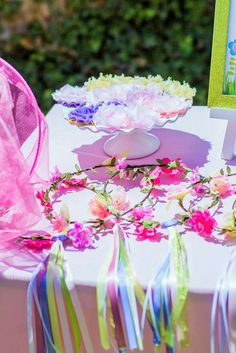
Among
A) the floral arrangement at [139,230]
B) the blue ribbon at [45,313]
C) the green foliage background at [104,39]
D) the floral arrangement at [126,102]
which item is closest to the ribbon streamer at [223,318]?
the floral arrangement at [139,230]

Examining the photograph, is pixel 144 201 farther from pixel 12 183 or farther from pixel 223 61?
A: pixel 223 61

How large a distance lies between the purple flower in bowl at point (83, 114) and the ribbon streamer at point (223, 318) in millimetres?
476

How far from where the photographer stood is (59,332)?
79 cm

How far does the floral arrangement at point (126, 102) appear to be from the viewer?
1.07 metres

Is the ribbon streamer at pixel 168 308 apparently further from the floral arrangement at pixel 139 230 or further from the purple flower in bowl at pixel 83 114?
the purple flower in bowl at pixel 83 114

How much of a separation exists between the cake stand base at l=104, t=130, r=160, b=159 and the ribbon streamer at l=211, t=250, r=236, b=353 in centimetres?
43

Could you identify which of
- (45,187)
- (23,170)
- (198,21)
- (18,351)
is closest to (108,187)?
(45,187)

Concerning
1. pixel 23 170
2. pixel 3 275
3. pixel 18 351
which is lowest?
pixel 18 351

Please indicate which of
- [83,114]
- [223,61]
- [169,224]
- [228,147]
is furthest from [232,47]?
[169,224]

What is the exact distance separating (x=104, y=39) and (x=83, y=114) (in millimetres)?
2213

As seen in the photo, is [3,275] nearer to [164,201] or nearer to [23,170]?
[23,170]

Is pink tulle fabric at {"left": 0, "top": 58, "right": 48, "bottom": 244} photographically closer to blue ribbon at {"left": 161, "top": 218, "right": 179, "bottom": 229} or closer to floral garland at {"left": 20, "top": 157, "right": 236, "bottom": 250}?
floral garland at {"left": 20, "top": 157, "right": 236, "bottom": 250}

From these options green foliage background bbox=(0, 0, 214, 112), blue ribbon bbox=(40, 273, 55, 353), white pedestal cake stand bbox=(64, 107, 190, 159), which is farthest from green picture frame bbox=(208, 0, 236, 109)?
green foliage background bbox=(0, 0, 214, 112)

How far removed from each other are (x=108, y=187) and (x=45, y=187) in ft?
0.39
